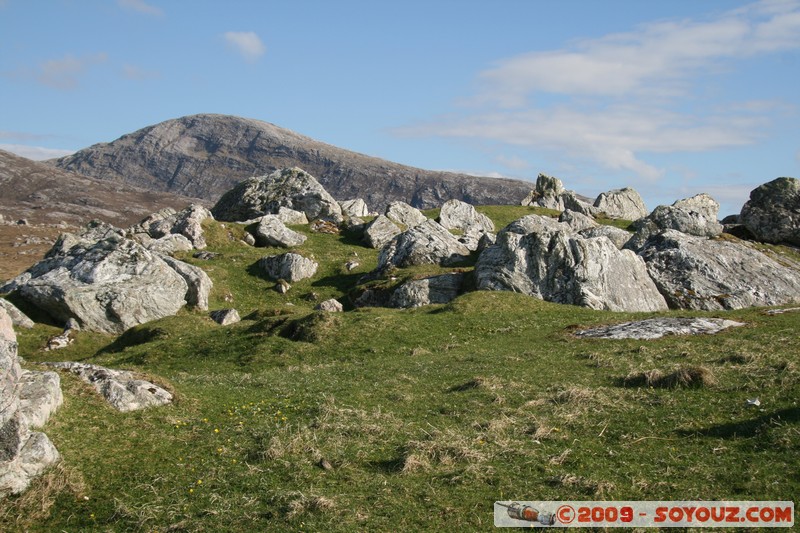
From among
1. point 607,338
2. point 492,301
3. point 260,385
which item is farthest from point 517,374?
point 492,301

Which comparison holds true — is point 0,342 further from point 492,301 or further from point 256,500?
point 492,301

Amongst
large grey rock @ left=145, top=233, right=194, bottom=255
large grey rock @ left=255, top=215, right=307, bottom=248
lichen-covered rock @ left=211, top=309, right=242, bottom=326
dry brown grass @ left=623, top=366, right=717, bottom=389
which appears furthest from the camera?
large grey rock @ left=255, top=215, right=307, bottom=248

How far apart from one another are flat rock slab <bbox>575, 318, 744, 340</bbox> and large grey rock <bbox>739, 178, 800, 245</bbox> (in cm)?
4091

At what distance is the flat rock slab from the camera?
119 feet

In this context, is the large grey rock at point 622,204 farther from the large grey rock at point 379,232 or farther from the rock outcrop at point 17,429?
the rock outcrop at point 17,429

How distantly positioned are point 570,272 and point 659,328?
15656 millimetres

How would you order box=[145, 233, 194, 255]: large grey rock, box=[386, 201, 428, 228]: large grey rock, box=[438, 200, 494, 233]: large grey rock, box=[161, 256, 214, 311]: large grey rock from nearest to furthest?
1. box=[161, 256, 214, 311]: large grey rock
2. box=[145, 233, 194, 255]: large grey rock
3. box=[386, 201, 428, 228]: large grey rock
4. box=[438, 200, 494, 233]: large grey rock

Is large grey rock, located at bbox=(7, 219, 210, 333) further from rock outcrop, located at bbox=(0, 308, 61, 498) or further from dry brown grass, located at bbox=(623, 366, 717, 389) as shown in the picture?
dry brown grass, located at bbox=(623, 366, 717, 389)

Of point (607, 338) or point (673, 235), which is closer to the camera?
point (607, 338)

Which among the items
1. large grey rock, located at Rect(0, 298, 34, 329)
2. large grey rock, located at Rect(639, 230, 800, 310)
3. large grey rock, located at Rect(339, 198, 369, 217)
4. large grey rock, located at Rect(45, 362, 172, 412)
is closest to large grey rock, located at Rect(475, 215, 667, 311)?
large grey rock, located at Rect(639, 230, 800, 310)

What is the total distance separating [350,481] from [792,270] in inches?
2163

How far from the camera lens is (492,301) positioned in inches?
1893

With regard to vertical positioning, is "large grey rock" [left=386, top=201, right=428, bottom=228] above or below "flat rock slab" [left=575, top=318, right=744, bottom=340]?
above

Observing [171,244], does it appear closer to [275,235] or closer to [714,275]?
[275,235]
